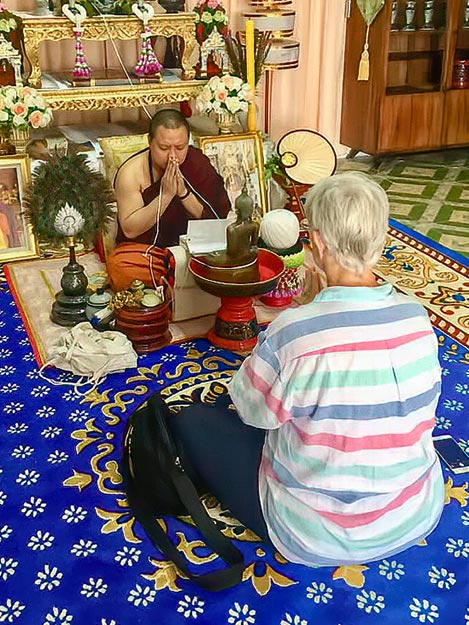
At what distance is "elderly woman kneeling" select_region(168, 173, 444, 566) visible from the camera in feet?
4.91

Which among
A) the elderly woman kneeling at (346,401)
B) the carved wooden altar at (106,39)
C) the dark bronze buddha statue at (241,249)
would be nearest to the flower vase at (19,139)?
the carved wooden altar at (106,39)

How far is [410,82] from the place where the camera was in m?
5.24

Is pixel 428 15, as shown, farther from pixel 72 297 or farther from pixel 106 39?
pixel 72 297

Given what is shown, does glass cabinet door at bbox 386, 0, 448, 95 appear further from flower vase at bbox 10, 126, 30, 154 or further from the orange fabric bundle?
the orange fabric bundle

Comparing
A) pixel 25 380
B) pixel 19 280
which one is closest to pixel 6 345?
pixel 25 380

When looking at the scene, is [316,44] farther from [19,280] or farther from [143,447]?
[143,447]

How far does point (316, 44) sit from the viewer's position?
5004 millimetres

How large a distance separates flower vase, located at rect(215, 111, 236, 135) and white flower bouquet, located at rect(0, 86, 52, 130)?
85 centimetres

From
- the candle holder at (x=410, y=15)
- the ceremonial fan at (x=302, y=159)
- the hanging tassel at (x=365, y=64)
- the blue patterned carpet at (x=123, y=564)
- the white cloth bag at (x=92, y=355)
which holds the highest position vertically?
the candle holder at (x=410, y=15)

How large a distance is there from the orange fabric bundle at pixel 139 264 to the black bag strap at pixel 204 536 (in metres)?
1.22

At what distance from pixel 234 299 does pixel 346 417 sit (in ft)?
4.41

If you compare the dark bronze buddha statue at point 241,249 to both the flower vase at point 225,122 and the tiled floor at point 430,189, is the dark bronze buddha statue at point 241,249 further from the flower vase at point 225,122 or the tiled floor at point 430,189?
the tiled floor at point 430,189

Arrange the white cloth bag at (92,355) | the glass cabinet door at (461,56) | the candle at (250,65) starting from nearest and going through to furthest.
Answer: the white cloth bag at (92,355)
the candle at (250,65)
the glass cabinet door at (461,56)

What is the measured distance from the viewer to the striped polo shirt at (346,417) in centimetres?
150
